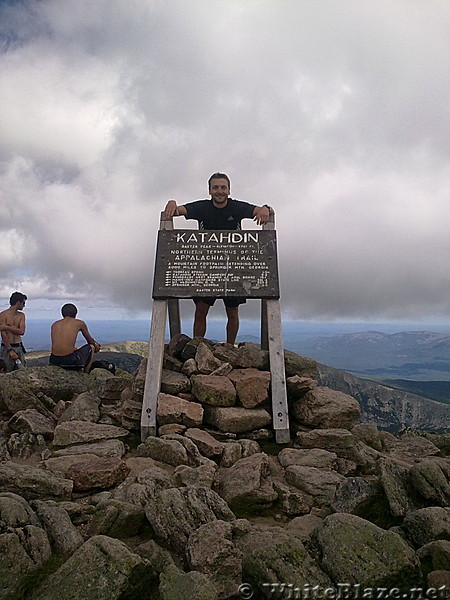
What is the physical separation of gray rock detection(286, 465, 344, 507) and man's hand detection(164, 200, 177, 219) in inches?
267

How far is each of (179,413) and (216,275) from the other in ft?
10.9

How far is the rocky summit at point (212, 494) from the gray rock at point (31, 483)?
17 mm

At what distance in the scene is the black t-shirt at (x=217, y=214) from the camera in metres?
10.7

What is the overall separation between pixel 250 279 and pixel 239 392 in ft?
8.84

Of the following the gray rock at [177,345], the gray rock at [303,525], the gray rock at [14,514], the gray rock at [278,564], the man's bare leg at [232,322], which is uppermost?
the man's bare leg at [232,322]

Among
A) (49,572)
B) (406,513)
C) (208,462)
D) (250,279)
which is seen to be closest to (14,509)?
(49,572)

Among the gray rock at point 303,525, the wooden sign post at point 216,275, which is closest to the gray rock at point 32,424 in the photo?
the wooden sign post at point 216,275

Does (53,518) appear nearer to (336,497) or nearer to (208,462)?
(208,462)

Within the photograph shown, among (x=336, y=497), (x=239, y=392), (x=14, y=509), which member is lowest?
(x=336, y=497)

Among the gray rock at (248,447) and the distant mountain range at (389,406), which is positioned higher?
the gray rock at (248,447)

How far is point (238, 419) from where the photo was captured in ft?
26.2

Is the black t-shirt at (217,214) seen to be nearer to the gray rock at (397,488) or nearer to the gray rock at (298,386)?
the gray rock at (298,386)

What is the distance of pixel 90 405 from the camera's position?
9.23 metres

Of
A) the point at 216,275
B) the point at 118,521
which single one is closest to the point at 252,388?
the point at 216,275
